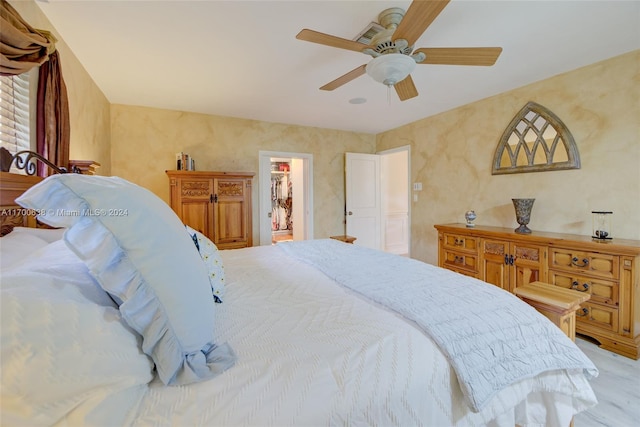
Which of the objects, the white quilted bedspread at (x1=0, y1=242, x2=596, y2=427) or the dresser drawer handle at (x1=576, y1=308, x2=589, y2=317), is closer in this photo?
the white quilted bedspread at (x1=0, y1=242, x2=596, y2=427)

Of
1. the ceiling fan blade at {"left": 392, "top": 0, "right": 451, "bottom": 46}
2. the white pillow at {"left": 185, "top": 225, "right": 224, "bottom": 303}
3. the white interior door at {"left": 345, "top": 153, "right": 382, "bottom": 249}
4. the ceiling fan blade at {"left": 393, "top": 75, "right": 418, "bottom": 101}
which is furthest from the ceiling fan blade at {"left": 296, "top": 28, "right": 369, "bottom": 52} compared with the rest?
the white interior door at {"left": 345, "top": 153, "right": 382, "bottom": 249}

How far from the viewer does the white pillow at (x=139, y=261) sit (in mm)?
614

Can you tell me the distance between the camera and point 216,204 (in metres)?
3.37

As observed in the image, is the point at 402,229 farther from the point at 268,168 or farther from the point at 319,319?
the point at 319,319

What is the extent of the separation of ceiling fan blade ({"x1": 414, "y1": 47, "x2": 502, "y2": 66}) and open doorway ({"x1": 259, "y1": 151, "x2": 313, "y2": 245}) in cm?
286

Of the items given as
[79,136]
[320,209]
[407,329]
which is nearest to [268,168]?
[320,209]

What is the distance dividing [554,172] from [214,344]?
3465mm

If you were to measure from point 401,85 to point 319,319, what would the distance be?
1947mm

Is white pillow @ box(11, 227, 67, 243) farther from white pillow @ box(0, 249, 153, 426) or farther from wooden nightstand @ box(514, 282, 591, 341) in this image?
wooden nightstand @ box(514, 282, 591, 341)

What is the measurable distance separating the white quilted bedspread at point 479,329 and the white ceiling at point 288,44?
5.64 feet

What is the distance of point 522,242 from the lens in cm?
262

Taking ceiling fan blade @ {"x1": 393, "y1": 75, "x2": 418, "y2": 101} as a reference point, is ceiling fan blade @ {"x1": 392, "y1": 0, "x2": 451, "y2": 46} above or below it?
above

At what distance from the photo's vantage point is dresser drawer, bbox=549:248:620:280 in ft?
6.93

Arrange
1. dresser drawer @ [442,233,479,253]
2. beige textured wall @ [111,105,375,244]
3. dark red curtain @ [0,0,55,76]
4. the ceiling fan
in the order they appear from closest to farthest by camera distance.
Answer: dark red curtain @ [0,0,55,76]
the ceiling fan
dresser drawer @ [442,233,479,253]
beige textured wall @ [111,105,375,244]
